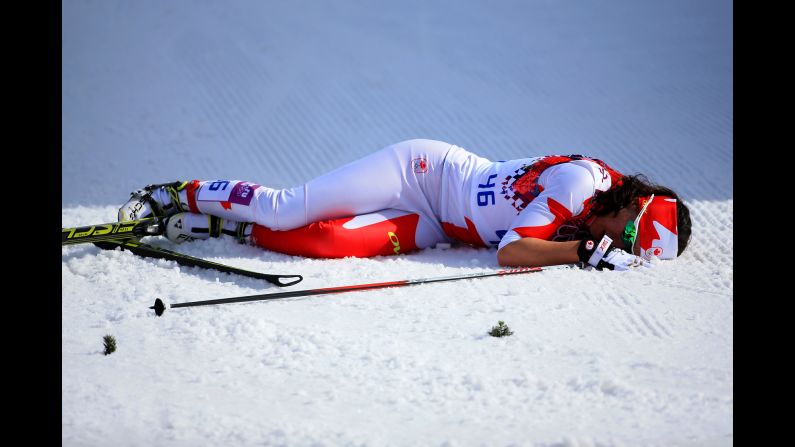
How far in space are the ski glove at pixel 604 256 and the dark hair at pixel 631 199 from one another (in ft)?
0.35

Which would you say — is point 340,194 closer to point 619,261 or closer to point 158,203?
point 158,203

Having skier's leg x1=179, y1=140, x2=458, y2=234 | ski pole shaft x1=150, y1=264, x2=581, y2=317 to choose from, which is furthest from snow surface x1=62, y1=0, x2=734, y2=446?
skier's leg x1=179, y1=140, x2=458, y2=234

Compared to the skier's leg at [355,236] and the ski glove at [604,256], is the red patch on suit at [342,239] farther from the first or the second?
the ski glove at [604,256]

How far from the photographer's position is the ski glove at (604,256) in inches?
93.9

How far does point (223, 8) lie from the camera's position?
198 inches

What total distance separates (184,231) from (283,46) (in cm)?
220

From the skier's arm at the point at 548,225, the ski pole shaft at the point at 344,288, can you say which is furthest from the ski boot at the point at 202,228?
the skier's arm at the point at 548,225

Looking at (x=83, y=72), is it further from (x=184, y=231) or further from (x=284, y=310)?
(x=284, y=310)

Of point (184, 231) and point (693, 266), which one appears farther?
point (184, 231)

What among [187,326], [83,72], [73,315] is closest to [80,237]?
[73,315]

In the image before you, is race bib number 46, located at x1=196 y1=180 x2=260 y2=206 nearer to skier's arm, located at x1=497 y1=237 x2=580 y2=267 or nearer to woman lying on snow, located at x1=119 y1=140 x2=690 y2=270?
woman lying on snow, located at x1=119 y1=140 x2=690 y2=270

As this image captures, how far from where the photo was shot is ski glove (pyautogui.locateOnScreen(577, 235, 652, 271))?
93.9 inches

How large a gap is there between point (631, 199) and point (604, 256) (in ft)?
0.64

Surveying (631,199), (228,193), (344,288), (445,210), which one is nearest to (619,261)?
(631,199)
